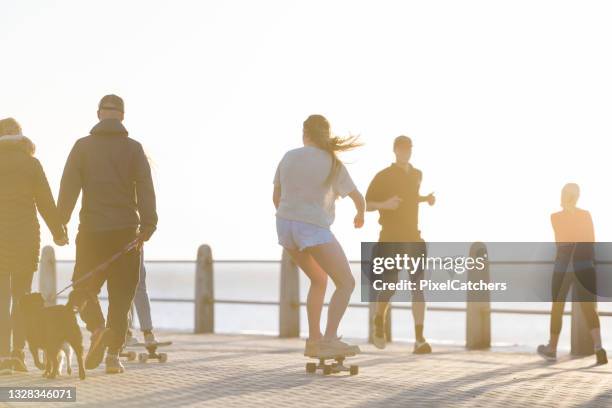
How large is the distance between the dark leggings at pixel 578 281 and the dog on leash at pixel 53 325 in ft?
18.0

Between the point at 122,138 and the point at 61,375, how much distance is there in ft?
6.91

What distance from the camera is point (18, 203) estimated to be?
1131cm

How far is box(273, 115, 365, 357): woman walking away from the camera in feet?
35.1

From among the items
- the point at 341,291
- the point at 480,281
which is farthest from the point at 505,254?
the point at 341,291

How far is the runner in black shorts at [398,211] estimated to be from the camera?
13.9 metres

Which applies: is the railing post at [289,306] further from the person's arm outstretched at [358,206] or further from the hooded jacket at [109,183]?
the hooded jacket at [109,183]

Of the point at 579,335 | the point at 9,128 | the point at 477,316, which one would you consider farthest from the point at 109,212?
the point at 477,316

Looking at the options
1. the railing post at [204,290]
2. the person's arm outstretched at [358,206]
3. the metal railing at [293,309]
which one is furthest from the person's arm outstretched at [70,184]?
the railing post at [204,290]

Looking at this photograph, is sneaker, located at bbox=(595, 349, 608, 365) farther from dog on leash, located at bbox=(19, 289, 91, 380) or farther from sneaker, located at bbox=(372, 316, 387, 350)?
dog on leash, located at bbox=(19, 289, 91, 380)

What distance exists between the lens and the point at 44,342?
409 inches

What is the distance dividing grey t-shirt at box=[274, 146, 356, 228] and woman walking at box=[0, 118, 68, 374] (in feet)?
6.92

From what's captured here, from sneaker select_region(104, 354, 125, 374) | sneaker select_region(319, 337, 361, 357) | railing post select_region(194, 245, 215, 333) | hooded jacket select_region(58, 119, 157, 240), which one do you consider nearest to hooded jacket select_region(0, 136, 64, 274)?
hooded jacket select_region(58, 119, 157, 240)

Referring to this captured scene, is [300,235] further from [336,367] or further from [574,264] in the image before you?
[574,264]

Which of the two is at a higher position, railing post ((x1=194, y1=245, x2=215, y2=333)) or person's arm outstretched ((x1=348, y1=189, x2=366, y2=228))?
person's arm outstretched ((x1=348, y1=189, x2=366, y2=228))
